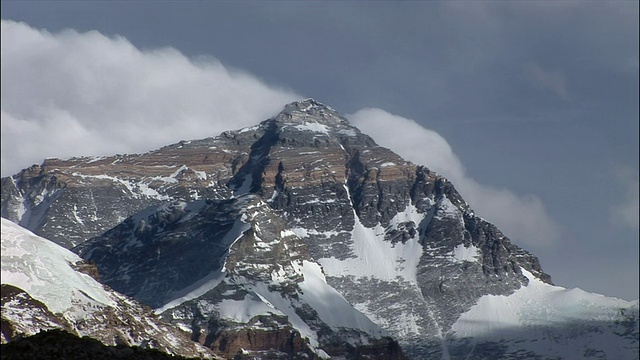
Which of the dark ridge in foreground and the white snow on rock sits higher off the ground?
the white snow on rock

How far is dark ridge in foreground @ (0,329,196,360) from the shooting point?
83.1 m

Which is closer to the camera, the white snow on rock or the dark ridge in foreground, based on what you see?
the dark ridge in foreground

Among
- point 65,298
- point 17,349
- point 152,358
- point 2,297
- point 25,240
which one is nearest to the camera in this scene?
point 17,349

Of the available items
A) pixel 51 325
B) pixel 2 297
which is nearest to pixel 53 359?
pixel 2 297

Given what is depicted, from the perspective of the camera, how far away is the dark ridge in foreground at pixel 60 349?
273ft

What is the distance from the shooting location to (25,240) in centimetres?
18662

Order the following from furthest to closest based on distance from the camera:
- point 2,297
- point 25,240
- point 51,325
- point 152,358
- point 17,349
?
point 25,240 < point 51,325 < point 2,297 < point 152,358 < point 17,349

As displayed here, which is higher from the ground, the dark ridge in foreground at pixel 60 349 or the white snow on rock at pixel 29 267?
the white snow on rock at pixel 29 267

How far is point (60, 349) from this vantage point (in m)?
85.6

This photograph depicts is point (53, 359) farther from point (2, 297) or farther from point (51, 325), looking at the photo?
point (51, 325)

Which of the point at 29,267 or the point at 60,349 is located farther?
the point at 29,267

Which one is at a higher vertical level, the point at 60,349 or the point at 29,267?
the point at 29,267

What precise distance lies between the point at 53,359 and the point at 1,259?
9359 centimetres

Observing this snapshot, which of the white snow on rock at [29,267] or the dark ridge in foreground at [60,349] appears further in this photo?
the white snow on rock at [29,267]
